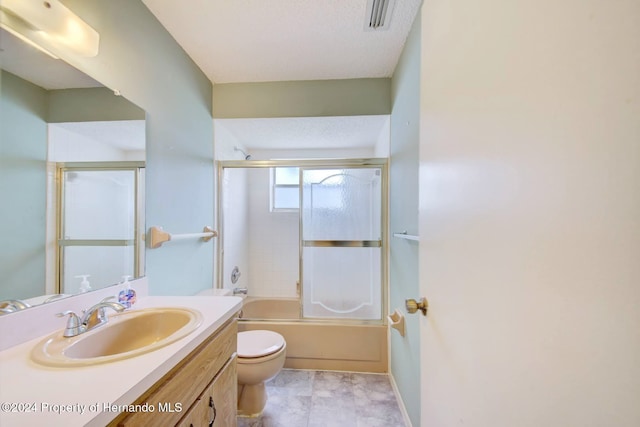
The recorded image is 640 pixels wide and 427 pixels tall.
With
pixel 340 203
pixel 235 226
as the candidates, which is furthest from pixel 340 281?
pixel 235 226

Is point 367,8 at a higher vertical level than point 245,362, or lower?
higher

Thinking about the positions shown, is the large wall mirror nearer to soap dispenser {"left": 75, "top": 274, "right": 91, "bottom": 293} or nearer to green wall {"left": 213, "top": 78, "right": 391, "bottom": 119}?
soap dispenser {"left": 75, "top": 274, "right": 91, "bottom": 293}

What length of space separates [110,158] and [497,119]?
4.78 feet

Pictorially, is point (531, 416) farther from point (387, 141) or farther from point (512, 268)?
point (387, 141)

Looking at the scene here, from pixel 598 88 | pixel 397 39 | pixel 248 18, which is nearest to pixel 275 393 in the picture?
pixel 598 88

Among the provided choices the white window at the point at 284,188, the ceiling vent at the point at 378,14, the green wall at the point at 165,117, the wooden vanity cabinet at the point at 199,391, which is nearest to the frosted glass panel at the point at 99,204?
the green wall at the point at 165,117

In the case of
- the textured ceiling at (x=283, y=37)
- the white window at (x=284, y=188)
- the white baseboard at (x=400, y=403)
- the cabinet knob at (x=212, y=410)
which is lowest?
the white baseboard at (x=400, y=403)

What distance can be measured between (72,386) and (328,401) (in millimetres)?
1585

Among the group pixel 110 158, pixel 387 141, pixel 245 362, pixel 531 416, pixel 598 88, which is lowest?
pixel 245 362

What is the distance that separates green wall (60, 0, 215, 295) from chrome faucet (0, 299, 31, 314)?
0.51 m

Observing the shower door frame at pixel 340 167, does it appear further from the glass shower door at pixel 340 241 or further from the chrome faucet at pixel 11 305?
the chrome faucet at pixel 11 305

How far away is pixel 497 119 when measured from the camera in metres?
0.45

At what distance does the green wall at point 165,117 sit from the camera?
3.63 feet

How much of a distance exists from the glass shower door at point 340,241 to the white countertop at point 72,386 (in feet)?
4.89
